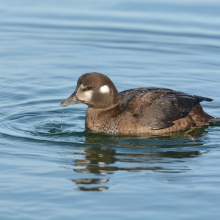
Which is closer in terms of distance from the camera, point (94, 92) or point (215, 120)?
point (94, 92)

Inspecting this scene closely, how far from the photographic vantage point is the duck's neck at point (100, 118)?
9008 millimetres

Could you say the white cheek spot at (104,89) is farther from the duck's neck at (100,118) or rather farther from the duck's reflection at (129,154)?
the duck's reflection at (129,154)

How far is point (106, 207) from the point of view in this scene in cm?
613

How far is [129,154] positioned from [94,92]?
1488 millimetres

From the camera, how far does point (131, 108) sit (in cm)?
888

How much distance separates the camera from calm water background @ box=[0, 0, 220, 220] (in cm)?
634

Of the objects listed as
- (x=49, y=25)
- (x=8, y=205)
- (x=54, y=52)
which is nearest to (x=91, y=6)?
(x=49, y=25)

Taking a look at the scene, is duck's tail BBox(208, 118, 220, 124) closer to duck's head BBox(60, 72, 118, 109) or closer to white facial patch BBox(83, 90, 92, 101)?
duck's head BBox(60, 72, 118, 109)

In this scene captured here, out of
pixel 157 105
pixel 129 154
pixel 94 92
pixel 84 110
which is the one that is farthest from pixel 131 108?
pixel 84 110

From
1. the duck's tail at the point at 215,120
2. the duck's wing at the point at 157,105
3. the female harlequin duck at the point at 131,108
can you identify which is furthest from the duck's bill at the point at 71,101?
the duck's tail at the point at 215,120

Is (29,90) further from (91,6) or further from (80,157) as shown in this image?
(91,6)

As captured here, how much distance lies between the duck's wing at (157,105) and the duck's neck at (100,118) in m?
0.23

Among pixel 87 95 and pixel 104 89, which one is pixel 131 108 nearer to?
pixel 104 89

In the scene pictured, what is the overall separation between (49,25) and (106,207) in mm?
10422
